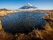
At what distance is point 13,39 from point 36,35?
3847 mm

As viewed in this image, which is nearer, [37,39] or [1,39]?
[37,39]

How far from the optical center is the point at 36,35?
18.5 metres

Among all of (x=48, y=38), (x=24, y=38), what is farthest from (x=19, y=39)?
(x=48, y=38)

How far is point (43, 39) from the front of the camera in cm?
1769

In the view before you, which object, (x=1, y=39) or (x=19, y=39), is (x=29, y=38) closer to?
(x=19, y=39)

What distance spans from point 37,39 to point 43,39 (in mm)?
1010

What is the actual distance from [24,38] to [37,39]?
7.01 ft

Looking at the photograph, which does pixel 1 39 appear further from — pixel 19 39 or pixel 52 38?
pixel 52 38

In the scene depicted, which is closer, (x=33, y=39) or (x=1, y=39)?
(x=33, y=39)

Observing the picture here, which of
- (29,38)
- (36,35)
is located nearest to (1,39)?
(29,38)

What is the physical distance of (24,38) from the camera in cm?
1805

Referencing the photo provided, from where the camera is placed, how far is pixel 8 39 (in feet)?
60.3

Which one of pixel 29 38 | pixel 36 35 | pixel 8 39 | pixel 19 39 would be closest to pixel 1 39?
pixel 8 39

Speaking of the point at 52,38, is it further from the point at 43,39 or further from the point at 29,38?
the point at 29,38
